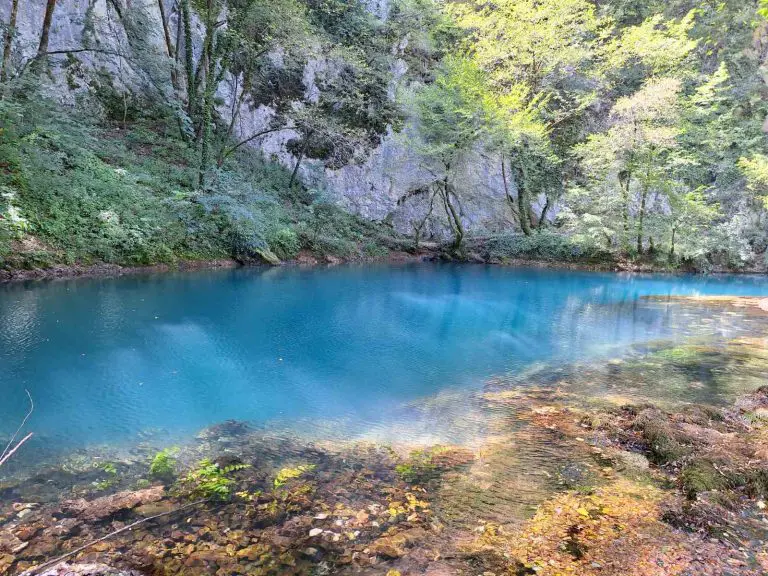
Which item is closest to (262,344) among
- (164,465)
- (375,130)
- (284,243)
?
(164,465)

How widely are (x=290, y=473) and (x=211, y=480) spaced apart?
23.3 inches

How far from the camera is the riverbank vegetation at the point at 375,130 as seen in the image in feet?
41.8

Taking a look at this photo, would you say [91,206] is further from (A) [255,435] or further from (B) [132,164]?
(A) [255,435]

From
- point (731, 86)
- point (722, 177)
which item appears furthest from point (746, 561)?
point (731, 86)

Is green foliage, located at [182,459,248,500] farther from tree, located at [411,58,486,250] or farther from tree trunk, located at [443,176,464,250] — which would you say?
tree trunk, located at [443,176,464,250]

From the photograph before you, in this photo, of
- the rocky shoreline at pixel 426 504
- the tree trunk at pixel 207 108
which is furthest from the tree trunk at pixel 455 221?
the rocky shoreline at pixel 426 504

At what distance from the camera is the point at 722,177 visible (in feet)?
74.9

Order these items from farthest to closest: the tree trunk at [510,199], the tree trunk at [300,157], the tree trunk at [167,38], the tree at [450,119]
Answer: the tree trunk at [510,199]
the tree trunk at [300,157]
the tree at [450,119]
the tree trunk at [167,38]

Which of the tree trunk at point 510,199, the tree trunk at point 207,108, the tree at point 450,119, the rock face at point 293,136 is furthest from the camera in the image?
the tree trunk at point 510,199

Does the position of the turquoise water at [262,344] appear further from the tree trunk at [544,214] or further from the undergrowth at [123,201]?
the tree trunk at [544,214]

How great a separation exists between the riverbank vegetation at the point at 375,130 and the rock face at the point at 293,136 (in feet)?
0.32

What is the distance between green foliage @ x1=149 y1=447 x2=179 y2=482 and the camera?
3.46 metres

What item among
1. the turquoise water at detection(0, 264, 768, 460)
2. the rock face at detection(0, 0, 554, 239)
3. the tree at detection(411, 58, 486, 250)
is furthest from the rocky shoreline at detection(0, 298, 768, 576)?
the tree at detection(411, 58, 486, 250)

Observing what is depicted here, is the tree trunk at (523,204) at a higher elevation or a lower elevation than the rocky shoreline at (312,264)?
higher
